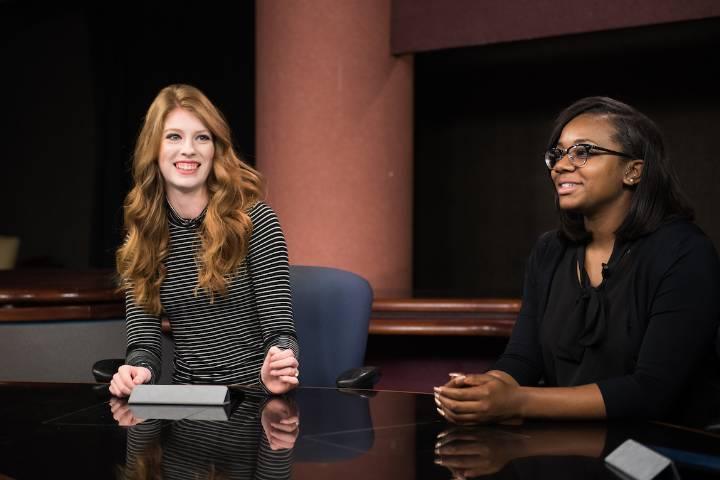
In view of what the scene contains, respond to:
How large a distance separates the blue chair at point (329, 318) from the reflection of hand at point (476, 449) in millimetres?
890

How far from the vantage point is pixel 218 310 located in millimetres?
2158

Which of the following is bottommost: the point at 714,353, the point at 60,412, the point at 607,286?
the point at 60,412

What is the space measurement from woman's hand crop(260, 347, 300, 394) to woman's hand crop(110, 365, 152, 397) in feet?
0.88

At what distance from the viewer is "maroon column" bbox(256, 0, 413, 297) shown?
166 inches

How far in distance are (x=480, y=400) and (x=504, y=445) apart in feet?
A: 0.41

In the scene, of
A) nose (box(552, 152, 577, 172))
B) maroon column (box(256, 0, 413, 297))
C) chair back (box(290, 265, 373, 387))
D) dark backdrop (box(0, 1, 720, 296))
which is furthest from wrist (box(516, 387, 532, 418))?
maroon column (box(256, 0, 413, 297))

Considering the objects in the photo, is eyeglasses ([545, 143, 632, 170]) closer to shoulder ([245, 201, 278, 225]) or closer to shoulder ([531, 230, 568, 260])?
shoulder ([531, 230, 568, 260])

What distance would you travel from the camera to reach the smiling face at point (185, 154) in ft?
7.05

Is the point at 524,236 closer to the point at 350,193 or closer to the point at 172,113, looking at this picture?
the point at 350,193

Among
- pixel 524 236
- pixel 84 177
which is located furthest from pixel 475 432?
pixel 84 177

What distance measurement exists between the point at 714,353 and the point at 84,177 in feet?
19.8

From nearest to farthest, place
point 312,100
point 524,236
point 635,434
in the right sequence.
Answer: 1. point 635,434
2. point 312,100
3. point 524,236

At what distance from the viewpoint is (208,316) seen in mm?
2162

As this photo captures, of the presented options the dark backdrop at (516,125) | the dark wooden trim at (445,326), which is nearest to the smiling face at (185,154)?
the dark wooden trim at (445,326)
